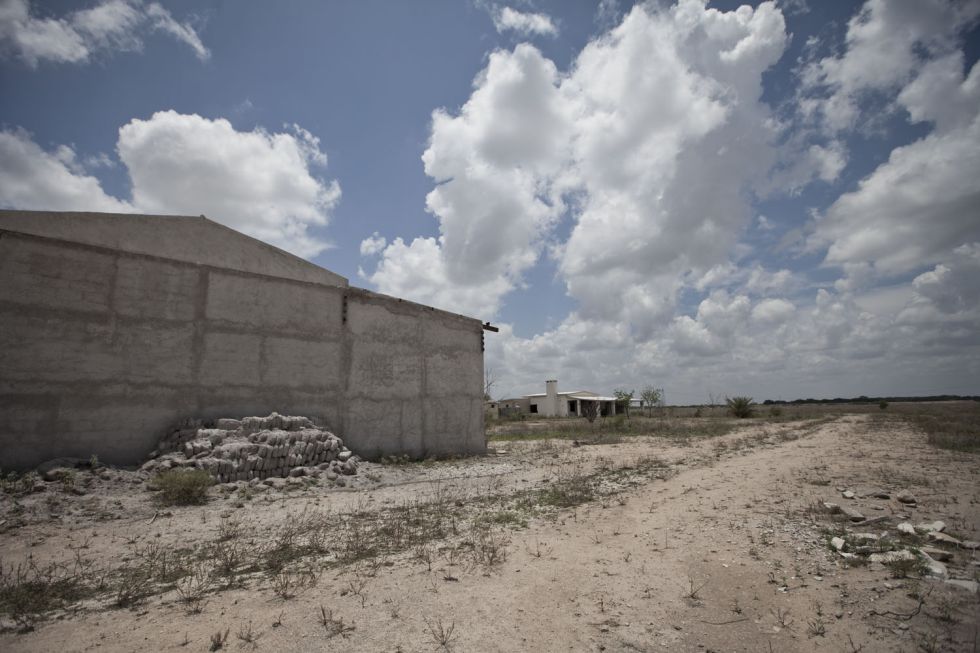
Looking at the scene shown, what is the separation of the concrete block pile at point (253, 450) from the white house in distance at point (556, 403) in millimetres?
45978

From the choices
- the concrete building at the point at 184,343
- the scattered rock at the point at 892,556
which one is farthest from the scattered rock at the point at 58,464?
the scattered rock at the point at 892,556

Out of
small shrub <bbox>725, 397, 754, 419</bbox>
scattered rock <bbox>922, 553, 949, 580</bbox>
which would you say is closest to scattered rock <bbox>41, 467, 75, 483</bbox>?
scattered rock <bbox>922, 553, 949, 580</bbox>

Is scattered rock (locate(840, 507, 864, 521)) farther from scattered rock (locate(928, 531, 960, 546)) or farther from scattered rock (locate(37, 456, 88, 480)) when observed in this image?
scattered rock (locate(37, 456, 88, 480))

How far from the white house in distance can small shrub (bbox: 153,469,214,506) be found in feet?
163

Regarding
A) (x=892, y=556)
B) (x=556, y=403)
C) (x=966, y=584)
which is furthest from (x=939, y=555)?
(x=556, y=403)

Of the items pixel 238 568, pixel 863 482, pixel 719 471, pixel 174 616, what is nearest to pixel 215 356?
pixel 238 568

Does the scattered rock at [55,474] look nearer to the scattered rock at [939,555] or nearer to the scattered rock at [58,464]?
the scattered rock at [58,464]

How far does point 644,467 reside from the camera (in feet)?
41.3

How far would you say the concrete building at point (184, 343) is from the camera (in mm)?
9727

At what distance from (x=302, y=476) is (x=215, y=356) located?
157 inches

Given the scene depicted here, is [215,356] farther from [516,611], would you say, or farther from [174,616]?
[516,611]

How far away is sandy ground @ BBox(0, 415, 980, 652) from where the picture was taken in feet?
12.5

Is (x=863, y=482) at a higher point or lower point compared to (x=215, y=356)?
lower

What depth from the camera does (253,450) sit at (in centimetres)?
1086
